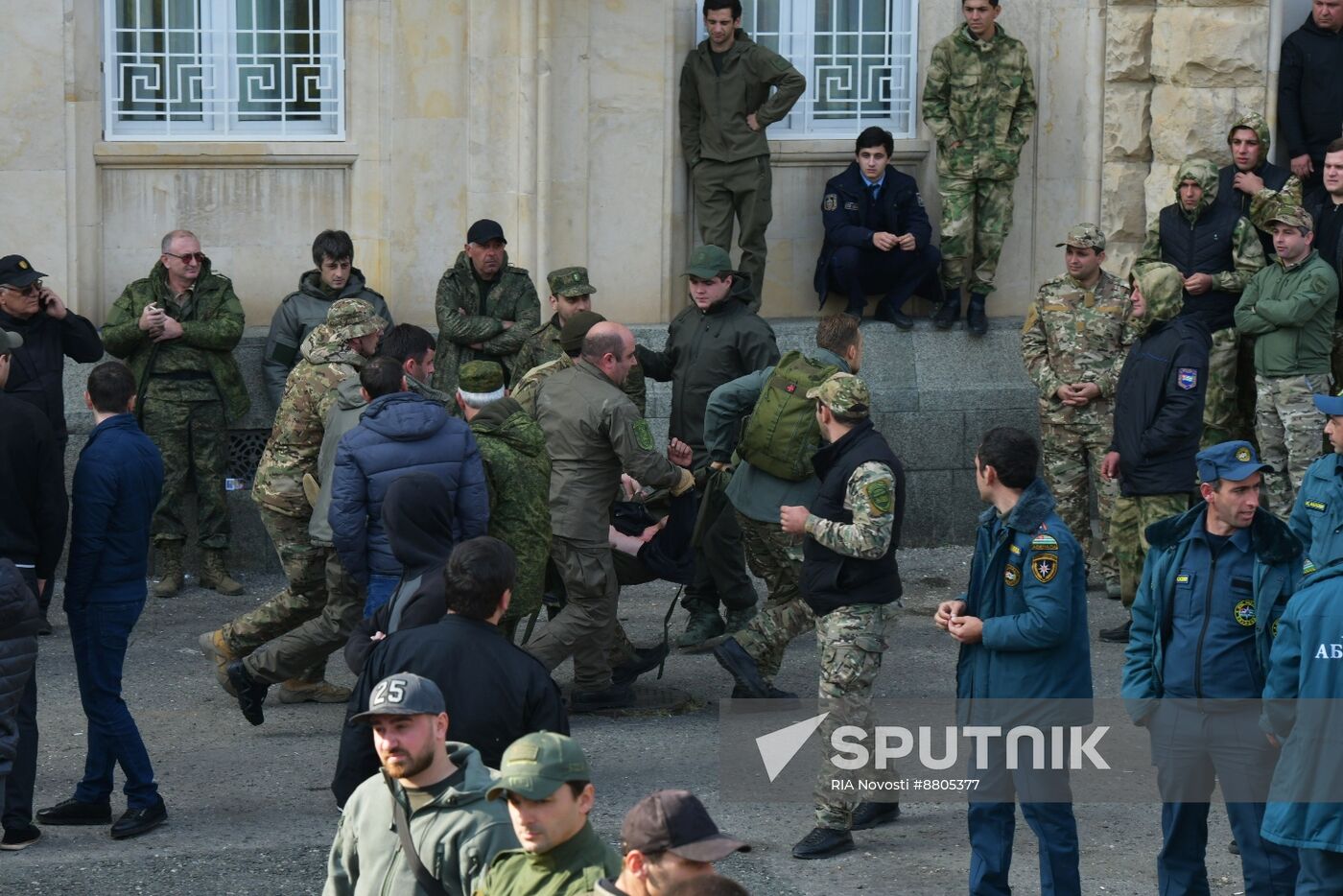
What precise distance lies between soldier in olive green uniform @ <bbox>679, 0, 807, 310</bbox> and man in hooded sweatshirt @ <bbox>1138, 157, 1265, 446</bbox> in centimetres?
236

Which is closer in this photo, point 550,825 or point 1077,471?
point 550,825

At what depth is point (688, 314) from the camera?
11.2 metres

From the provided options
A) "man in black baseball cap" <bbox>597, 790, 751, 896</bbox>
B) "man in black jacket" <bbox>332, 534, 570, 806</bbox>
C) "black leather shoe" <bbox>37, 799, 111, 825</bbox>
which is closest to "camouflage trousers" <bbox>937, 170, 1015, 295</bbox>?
"black leather shoe" <bbox>37, 799, 111, 825</bbox>

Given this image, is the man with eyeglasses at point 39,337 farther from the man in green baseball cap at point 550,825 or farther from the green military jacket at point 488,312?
the man in green baseball cap at point 550,825

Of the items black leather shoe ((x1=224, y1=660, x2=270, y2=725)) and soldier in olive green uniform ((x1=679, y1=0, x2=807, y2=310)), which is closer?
black leather shoe ((x1=224, y1=660, x2=270, y2=725))

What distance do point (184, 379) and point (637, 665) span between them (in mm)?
3624

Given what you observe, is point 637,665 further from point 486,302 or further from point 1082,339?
point 1082,339

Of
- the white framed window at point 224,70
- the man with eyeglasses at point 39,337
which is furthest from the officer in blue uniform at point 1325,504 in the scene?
the white framed window at point 224,70

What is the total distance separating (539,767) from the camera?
14.9 feet

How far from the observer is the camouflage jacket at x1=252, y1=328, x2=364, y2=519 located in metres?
9.37

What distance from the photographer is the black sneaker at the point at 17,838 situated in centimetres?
765

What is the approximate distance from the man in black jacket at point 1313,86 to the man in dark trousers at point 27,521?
8271 millimetres

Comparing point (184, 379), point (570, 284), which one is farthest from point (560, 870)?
point (184, 379)

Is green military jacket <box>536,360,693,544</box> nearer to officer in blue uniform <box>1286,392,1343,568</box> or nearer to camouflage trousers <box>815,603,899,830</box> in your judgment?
camouflage trousers <box>815,603,899,830</box>
